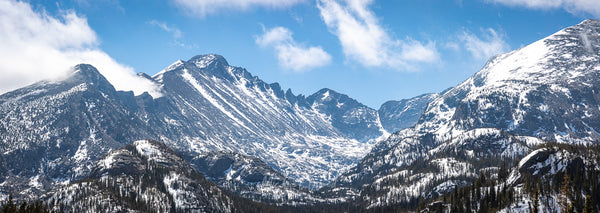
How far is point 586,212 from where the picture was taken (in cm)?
12056
